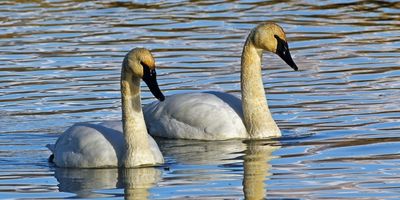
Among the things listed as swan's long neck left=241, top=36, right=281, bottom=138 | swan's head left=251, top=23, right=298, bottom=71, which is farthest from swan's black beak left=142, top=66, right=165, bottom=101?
swan's head left=251, top=23, right=298, bottom=71

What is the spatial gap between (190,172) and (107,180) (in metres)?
0.77

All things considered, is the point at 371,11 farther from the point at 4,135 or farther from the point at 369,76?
the point at 4,135

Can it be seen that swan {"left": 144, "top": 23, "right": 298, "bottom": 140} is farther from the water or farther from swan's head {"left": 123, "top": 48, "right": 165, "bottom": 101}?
swan's head {"left": 123, "top": 48, "right": 165, "bottom": 101}

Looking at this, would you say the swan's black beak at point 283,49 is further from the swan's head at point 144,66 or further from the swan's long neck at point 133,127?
the swan's head at point 144,66

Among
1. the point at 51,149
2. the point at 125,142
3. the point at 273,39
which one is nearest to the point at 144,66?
the point at 125,142

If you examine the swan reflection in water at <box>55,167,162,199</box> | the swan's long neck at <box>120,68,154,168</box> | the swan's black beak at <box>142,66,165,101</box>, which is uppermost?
the swan's black beak at <box>142,66,165,101</box>

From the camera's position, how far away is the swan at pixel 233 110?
14711 millimetres

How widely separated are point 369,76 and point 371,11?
6688 mm

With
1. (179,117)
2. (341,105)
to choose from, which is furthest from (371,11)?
(179,117)

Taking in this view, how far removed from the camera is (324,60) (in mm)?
19312

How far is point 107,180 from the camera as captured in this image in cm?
1227

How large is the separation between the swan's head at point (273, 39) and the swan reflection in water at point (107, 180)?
2689 millimetres

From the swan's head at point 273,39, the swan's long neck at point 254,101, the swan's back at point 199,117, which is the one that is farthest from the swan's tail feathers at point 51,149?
the swan's head at point 273,39

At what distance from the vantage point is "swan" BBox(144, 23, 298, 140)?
48.3ft
